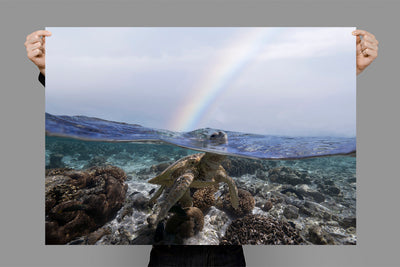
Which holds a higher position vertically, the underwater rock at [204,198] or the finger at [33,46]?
the finger at [33,46]

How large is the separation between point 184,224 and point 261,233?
1.30 meters

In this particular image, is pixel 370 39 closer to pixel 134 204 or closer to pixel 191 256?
pixel 191 256

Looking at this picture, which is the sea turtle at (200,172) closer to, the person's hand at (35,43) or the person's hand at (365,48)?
the person's hand at (365,48)

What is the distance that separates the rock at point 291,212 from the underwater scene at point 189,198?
0.06 ft

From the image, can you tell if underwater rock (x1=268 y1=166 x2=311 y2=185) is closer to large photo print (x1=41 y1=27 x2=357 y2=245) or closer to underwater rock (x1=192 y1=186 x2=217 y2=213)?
large photo print (x1=41 y1=27 x2=357 y2=245)

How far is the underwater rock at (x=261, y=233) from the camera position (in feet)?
8.48

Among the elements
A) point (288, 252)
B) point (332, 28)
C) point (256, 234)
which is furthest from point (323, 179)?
point (332, 28)

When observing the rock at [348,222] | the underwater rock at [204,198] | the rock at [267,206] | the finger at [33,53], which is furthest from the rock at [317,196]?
the finger at [33,53]

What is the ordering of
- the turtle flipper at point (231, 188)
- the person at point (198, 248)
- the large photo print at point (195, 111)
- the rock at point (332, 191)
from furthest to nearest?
the rock at point (332, 191) → the turtle flipper at point (231, 188) → the large photo print at point (195, 111) → the person at point (198, 248)

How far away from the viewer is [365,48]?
238cm

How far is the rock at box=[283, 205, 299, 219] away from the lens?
294 centimetres

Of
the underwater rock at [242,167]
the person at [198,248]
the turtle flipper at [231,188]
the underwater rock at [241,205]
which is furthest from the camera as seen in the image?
the underwater rock at [242,167]

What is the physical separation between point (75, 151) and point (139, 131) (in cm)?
145

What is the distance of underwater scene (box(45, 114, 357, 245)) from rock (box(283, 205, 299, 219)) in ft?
0.06
